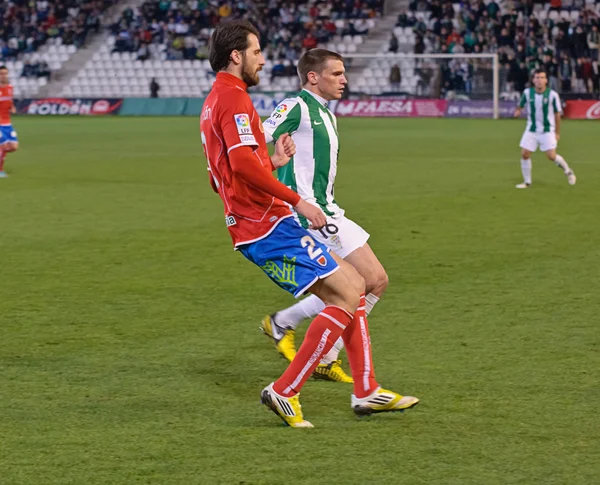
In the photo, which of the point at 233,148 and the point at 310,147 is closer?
the point at 233,148

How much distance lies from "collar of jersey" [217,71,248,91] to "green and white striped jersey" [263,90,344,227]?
0.93 metres

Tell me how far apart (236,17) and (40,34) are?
9.06 m

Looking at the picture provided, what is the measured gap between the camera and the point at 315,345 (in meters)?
4.98

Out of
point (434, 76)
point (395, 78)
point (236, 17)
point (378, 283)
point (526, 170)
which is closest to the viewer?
point (378, 283)

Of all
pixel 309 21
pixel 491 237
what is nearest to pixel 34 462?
pixel 491 237

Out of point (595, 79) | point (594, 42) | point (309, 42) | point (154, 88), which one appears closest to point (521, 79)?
point (595, 79)

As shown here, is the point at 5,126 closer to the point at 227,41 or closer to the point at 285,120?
the point at 285,120

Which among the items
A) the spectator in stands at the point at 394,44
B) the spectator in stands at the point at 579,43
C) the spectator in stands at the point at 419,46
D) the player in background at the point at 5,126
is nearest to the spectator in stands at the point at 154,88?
the spectator in stands at the point at 394,44

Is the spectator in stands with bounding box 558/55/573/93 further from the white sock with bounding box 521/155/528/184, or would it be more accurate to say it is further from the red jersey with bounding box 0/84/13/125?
the red jersey with bounding box 0/84/13/125

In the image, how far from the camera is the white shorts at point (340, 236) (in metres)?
5.90

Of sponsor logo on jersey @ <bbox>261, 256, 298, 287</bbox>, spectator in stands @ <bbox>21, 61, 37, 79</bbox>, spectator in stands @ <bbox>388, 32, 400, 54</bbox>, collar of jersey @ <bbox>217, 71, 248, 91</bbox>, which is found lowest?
spectator in stands @ <bbox>21, 61, 37, 79</bbox>

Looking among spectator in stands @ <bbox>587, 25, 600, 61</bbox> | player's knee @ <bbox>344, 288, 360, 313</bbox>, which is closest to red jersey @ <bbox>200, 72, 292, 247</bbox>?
player's knee @ <bbox>344, 288, 360, 313</bbox>

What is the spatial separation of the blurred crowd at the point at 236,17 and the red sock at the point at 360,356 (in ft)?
121

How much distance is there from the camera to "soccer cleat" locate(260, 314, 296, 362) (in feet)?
20.8
